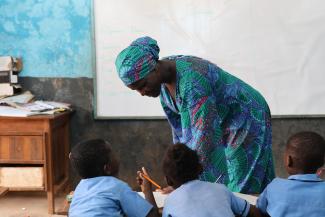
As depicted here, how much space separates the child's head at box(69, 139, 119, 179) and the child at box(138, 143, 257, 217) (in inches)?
11.9

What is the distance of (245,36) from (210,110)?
2398 mm

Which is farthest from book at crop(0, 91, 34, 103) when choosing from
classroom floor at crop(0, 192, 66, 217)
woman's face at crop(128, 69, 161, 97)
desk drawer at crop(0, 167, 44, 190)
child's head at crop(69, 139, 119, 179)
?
woman's face at crop(128, 69, 161, 97)

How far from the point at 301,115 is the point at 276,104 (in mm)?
248

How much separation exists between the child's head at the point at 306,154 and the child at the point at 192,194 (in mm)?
234

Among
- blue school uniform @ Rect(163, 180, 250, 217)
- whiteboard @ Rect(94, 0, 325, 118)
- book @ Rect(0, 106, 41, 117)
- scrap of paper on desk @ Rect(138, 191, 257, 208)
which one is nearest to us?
blue school uniform @ Rect(163, 180, 250, 217)

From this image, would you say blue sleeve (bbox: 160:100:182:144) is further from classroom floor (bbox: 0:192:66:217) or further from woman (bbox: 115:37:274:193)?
classroom floor (bbox: 0:192:66:217)

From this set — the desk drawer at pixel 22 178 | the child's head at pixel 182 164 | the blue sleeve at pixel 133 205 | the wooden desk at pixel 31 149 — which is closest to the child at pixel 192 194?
the child's head at pixel 182 164

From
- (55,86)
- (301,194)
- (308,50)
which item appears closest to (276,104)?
(308,50)

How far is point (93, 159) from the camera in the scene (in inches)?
67.9

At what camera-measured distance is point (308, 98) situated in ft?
12.8

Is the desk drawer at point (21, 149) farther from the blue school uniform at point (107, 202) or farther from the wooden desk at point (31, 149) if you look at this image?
the blue school uniform at point (107, 202)

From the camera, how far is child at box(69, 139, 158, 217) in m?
1.58

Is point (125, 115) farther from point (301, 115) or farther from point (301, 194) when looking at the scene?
point (301, 194)

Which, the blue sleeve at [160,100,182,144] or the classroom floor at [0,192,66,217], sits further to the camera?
the classroom floor at [0,192,66,217]
